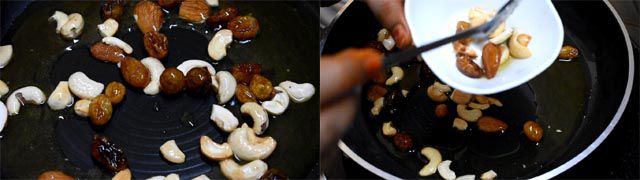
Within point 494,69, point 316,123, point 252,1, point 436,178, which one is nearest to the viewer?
point 494,69

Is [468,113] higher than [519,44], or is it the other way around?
[519,44]

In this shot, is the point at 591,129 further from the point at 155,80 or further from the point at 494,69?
the point at 155,80

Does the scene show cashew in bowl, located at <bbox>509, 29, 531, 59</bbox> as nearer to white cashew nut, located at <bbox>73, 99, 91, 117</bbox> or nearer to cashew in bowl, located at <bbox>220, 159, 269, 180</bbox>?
cashew in bowl, located at <bbox>220, 159, 269, 180</bbox>

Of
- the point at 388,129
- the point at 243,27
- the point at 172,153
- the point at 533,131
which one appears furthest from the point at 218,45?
the point at 533,131

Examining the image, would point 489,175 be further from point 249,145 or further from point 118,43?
point 118,43

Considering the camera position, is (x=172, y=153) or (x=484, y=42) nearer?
(x=484, y=42)

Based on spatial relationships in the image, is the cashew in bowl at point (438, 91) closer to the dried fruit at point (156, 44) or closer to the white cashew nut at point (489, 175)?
the white cashew nut at point (489, 175)

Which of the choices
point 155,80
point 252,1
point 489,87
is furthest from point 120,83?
point 489,87
